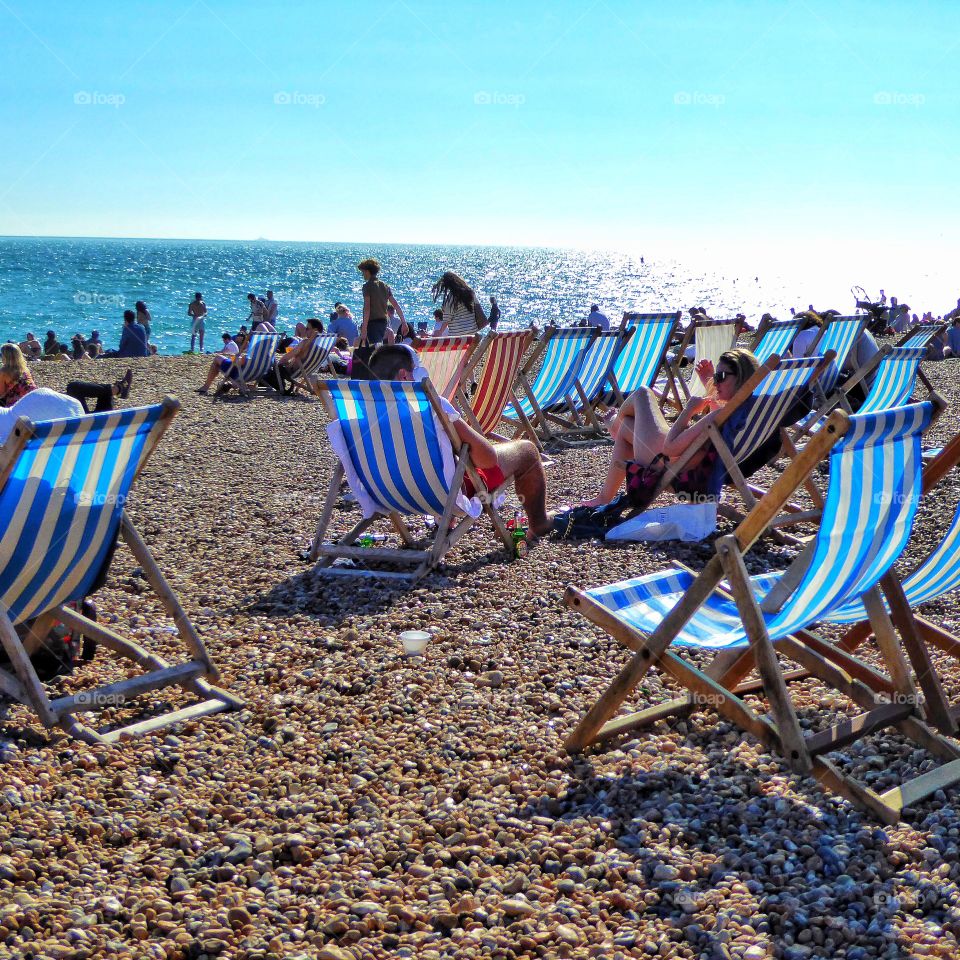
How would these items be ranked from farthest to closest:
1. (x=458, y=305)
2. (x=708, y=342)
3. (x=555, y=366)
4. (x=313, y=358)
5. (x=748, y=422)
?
(x=313, y=358) < (x=708, y=342) < (x=458, y=305) < (x=555, y=366) < (x=748, y=422)

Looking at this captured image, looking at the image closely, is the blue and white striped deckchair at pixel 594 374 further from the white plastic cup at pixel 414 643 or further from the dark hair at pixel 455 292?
the white plastic cup at pixel 414 643

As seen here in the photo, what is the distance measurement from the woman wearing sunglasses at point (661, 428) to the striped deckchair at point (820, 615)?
97.1 inches

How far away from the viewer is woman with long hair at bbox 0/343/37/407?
459 cm

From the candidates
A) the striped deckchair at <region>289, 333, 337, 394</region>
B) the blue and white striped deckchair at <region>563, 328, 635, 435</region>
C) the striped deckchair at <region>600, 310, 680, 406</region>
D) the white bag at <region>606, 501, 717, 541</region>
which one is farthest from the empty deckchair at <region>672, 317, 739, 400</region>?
the striped deckchair at <region>289, 333, 337, 394</region>

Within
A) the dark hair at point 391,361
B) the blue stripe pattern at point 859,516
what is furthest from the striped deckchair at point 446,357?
the blue stripe pattern at point 859,516

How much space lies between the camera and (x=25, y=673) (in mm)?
2828

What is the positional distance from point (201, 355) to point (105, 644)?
15.4m

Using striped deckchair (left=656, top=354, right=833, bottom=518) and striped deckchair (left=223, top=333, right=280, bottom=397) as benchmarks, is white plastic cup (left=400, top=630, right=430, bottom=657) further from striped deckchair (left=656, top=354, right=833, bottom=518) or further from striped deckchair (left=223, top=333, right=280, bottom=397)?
striped deckchair (left=223, top=333, right=280, bottom=397)

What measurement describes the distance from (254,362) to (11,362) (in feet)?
25.7

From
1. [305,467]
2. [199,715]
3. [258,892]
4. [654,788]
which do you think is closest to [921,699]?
[654,788]

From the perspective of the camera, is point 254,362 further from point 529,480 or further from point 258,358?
point 529,480

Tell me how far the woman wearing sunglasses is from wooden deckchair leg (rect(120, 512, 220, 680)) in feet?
9.08

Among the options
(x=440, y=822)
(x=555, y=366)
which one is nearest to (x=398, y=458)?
(x=440, y=822)

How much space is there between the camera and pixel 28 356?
1745 cm
